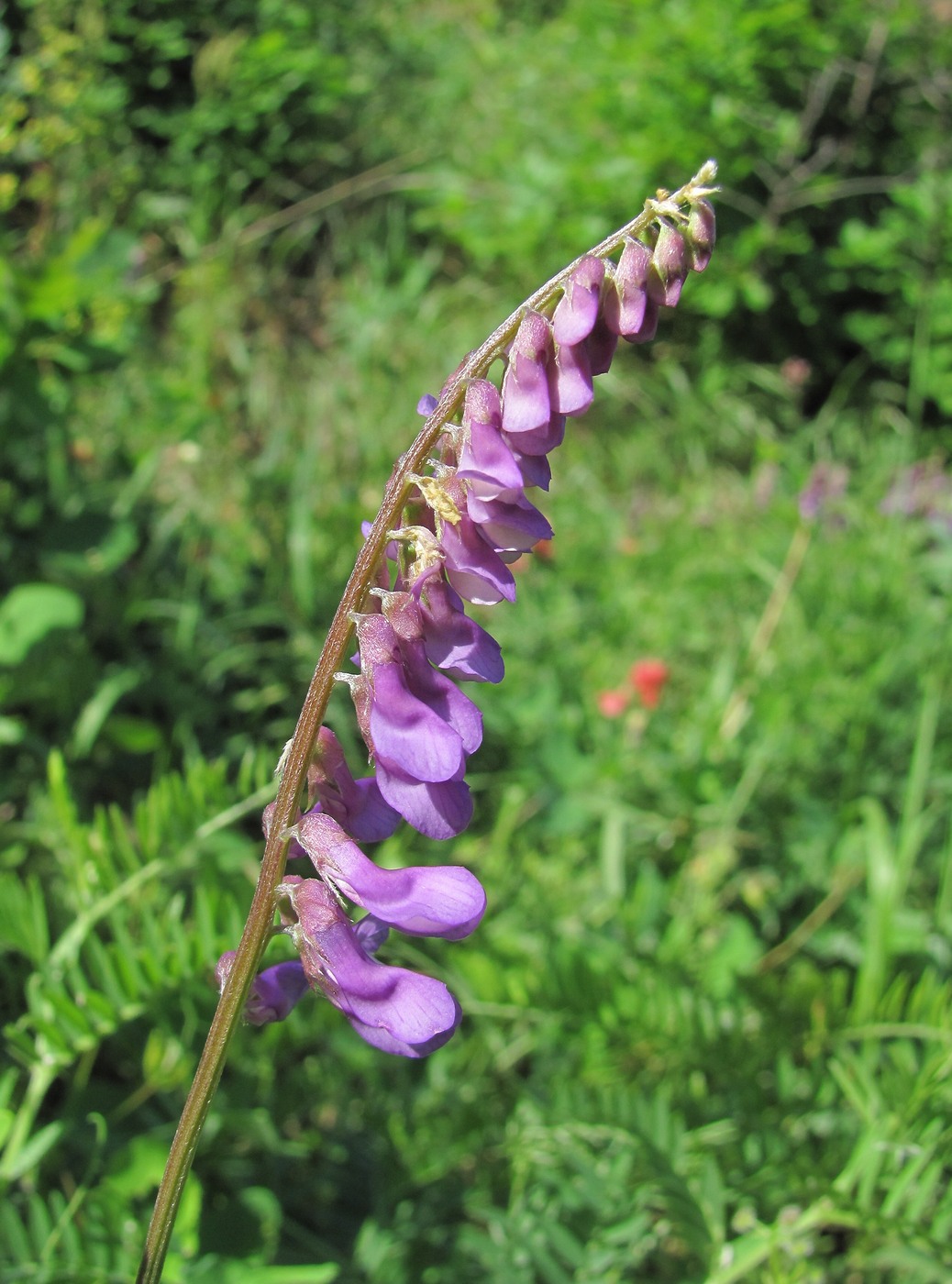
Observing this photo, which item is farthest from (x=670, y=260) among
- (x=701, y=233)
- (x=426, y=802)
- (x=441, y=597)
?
(x=426, y=802)

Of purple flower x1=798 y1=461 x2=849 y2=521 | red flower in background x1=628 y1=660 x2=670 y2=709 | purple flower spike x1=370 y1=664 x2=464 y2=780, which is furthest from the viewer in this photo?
purple flower x1=798 y1=461 x2=849 y2=521

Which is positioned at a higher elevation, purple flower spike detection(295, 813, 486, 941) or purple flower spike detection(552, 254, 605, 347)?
purple flower spike detection(552, 254, 605, 347)

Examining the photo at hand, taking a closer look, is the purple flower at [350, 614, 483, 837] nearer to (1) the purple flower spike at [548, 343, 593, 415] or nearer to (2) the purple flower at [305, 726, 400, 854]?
(2) the purple flower at [305, 726, 400, 854]

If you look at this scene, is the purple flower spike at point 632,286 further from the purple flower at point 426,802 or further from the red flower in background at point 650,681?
the red flower in background at point 650,681

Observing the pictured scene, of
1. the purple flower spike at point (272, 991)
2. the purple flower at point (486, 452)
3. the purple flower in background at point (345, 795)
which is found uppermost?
the purple flower at point (486, 452)

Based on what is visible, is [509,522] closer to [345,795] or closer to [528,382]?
[528,382]

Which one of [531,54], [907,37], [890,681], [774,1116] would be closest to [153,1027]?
[774,1116]

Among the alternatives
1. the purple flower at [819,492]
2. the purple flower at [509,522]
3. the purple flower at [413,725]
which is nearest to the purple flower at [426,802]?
the purple flower at [413,725]

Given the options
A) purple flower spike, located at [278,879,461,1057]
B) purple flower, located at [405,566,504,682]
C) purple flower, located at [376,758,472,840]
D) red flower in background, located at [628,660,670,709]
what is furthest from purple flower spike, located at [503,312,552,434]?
red flower in background, located at [628,660,670,709]

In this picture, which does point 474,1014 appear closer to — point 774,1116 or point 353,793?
point 774,1116
